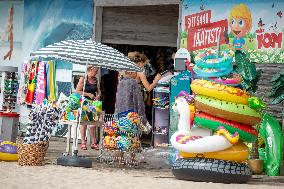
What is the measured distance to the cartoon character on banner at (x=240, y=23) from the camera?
1548 centimetres

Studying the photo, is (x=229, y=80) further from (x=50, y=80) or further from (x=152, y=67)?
(x=50, y=80)

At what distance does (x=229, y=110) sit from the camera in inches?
446

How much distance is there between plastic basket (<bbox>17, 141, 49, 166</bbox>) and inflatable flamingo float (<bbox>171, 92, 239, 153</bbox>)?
7.37 feet

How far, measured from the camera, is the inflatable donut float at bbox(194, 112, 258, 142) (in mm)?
11414

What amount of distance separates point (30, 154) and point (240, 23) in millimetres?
5421

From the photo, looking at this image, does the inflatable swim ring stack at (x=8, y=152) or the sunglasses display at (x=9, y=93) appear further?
the sunglasses display at (x=9, y=93)

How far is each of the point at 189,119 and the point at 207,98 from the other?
428 millimetres

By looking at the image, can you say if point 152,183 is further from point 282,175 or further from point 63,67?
point 63,67

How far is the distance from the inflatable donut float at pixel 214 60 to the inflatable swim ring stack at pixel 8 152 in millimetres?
3529

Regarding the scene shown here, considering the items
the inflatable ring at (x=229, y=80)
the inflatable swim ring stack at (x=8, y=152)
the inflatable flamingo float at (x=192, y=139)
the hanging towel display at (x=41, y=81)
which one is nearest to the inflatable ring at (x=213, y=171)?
the inflatable flamingo float at (x=192, y=139)

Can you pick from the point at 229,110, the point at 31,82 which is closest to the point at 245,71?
the point at 229,110

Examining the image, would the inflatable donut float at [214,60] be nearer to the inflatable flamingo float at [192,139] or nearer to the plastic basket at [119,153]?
the inflatable flamingo float at [192,139]

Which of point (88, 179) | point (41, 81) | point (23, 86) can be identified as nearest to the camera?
point (88, 179)

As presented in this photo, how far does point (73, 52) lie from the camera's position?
1276 centimetres
